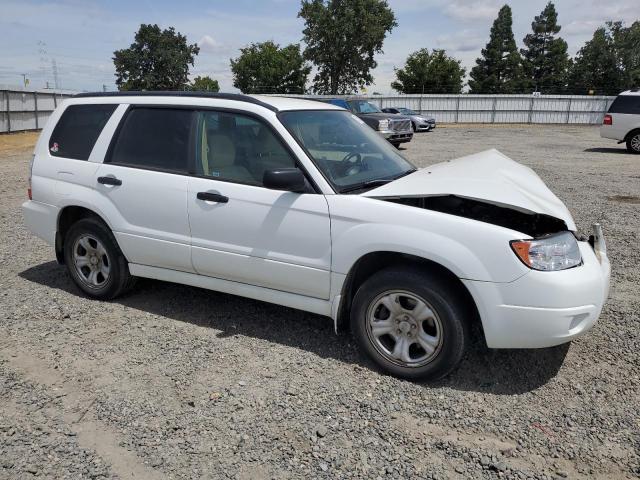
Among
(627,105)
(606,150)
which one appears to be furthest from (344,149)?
(606,150)

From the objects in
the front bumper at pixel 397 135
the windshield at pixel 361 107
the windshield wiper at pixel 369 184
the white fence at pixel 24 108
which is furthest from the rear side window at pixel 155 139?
the white fence at pixel 24 108

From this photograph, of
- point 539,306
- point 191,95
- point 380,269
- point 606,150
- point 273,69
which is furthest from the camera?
point 273,69

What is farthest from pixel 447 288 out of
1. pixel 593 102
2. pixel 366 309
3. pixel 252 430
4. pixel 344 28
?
Result: pixel 344 28

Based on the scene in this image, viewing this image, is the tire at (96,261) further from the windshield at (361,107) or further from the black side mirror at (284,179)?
the windshield at (361,107)

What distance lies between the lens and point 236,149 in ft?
13.6

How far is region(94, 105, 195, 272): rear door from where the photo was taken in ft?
14.0

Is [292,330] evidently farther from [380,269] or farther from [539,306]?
[539,306]

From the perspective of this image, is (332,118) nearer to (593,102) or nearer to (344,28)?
(593,102)

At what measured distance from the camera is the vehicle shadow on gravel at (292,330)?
11.7 feet

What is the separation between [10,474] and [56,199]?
2.81 meters

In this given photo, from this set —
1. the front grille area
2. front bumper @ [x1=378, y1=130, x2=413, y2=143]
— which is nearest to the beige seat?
front bumper @ [x1=378, y1=130, x2=413, y2=143]

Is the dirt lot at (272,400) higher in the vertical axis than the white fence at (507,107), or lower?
lower

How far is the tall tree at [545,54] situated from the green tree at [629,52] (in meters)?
12.2

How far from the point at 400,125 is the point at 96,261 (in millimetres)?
16027
